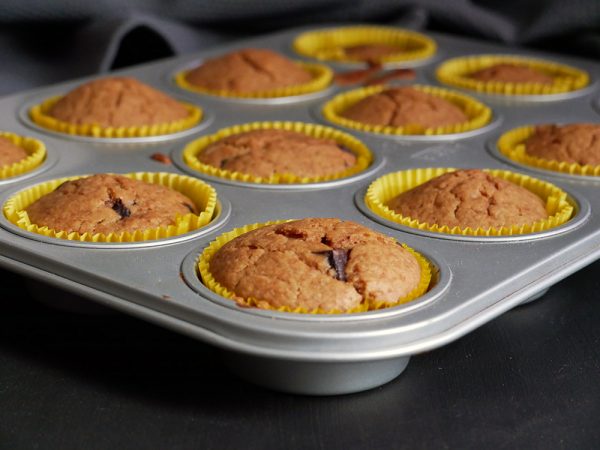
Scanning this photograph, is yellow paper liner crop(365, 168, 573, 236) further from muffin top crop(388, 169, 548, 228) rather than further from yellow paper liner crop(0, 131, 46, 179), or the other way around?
yellow paper liner crop(0, 131, 46, 179)

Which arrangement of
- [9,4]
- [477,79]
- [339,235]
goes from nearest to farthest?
[339,235]
[9,4]
[477,79]

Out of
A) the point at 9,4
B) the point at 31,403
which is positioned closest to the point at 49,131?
the point at 9,4

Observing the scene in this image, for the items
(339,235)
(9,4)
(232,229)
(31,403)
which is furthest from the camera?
(9,4)

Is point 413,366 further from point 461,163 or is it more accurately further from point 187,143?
point 187,143

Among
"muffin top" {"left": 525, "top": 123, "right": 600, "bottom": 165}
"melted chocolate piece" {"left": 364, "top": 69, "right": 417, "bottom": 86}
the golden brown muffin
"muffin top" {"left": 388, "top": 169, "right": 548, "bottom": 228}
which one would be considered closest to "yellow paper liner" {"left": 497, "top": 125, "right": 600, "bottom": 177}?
"muffin top" {"left": 525, "top": 123, "right": 600, "bottom": 165}

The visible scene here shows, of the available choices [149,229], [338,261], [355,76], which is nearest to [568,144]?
[355,76]

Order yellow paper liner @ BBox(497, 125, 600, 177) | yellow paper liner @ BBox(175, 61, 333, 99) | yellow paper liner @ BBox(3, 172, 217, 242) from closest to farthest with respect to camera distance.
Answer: yellow paper liner @ BBox(3, 172, 217, 242), yellow paper liner @ BBox(497, 125, 600, 177), yellow paper liner @ BBox(175, 61, 333, 99)

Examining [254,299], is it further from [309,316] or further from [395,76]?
[395,76]
